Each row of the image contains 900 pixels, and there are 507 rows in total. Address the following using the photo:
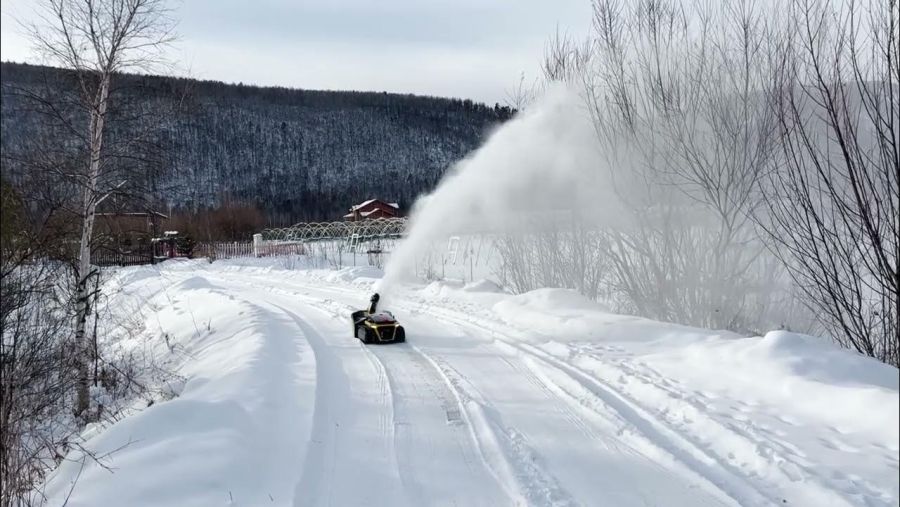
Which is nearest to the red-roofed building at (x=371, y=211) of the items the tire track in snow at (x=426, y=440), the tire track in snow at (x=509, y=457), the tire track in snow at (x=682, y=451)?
the tire track in snow at (x=426, y=440)

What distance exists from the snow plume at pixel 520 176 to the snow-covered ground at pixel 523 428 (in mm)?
5088

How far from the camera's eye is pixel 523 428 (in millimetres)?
5914

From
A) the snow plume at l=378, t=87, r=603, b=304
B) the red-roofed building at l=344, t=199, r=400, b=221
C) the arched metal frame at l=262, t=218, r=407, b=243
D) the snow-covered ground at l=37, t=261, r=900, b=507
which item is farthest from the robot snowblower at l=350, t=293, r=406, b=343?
the red-roofed building at l=344, t=199, r=400, b=221

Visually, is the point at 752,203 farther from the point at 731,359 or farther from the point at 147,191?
the point at 147,191

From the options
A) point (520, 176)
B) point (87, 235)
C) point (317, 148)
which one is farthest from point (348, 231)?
point (317, 148)

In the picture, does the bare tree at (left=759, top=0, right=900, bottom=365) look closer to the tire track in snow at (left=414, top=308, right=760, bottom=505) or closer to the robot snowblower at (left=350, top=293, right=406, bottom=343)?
the tire track in snow at (left=414, top=308, right=760, bottom=505)

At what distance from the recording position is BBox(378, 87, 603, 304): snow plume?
14070 millimetres

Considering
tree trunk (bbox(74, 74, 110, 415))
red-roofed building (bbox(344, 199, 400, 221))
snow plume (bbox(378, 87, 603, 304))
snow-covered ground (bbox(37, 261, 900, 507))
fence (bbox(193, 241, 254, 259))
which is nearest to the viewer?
snow-covered ground (bbox(37, 261, 900, 507))

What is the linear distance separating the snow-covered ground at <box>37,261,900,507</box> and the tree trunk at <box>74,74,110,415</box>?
256 centimetres

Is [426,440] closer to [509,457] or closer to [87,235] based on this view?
[509,457]

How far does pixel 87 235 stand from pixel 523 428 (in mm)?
10053

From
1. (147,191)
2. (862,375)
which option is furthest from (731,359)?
(147,191)

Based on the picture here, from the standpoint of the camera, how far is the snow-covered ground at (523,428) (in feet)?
14.7

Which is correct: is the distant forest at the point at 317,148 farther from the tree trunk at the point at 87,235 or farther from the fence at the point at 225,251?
the tree trunk at the point at 87,235
